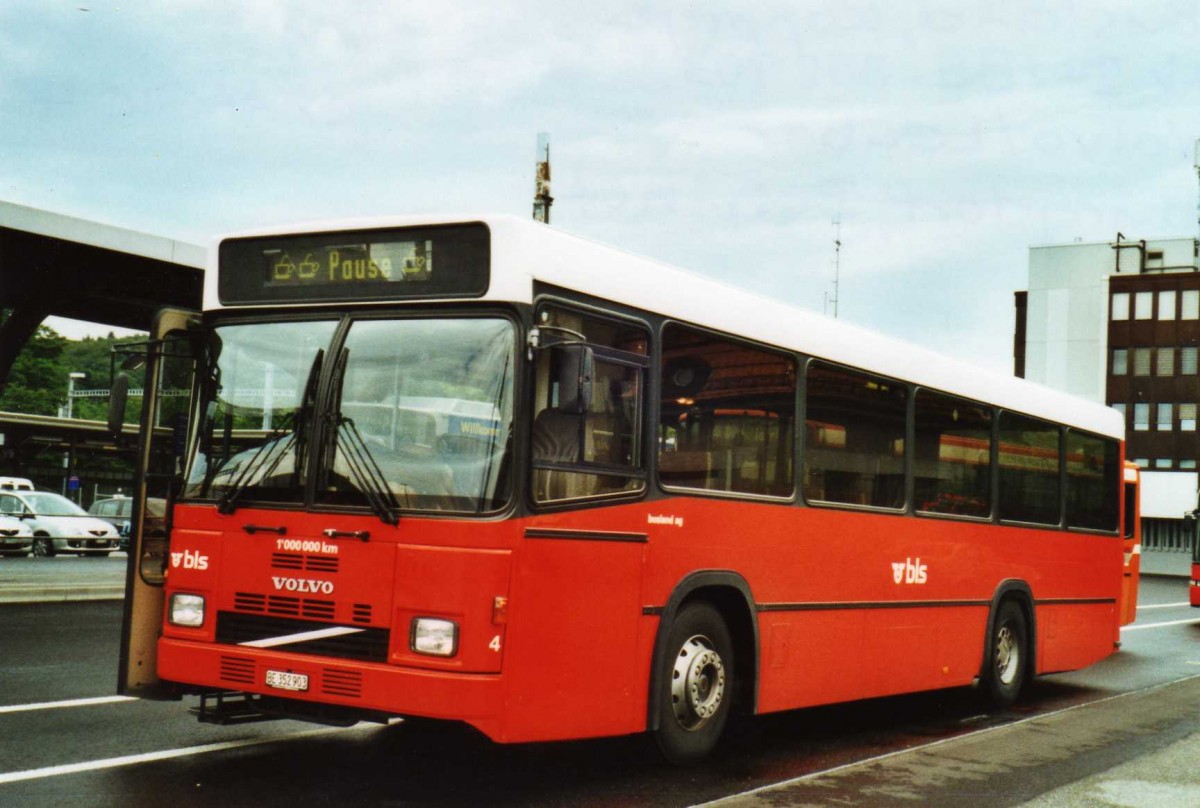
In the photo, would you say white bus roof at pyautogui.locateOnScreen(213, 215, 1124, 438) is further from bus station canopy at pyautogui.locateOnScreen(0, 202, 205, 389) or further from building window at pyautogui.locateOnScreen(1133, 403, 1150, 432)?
building window at pyautogui.locateOnScreen(1133, 403, 1150, 432)

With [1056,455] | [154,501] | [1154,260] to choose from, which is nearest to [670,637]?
[154,501]

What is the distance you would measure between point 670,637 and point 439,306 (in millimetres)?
2379

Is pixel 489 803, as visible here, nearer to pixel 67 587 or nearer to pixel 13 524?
pixel 67 587

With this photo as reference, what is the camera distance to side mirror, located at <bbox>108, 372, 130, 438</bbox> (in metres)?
7.28

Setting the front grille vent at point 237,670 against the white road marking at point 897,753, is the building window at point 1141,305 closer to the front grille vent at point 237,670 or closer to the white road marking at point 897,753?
the white road marking at point 897,753

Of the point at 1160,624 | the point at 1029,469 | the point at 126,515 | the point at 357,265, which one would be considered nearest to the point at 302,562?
the point at 357,265

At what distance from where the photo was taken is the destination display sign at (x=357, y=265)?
7.00 metres

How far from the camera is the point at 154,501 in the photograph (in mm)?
7766

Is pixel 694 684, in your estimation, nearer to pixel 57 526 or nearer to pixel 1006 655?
pixel 1006 655

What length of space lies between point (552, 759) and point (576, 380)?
3038 millimetres

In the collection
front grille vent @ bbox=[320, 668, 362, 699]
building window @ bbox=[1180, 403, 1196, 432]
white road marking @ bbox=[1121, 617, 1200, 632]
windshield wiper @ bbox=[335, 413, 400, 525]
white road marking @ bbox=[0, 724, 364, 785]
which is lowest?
white road marking @ bbox=[1121, 617, 1200, 632]

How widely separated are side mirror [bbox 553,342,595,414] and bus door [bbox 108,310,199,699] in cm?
236

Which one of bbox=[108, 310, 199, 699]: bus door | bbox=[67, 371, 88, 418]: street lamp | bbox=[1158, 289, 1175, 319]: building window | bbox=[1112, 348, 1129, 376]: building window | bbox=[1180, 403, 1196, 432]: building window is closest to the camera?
bbox=[108, 310, 199, 699]: bus door

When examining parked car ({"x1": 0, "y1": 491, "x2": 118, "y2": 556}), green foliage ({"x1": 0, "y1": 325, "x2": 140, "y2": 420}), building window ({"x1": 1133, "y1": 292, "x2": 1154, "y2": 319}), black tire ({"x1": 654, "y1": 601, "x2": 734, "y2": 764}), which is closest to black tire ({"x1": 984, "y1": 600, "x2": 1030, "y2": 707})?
black tire ({"x1": 654, "y1": 601, "x2": 734, "y2": 764})
